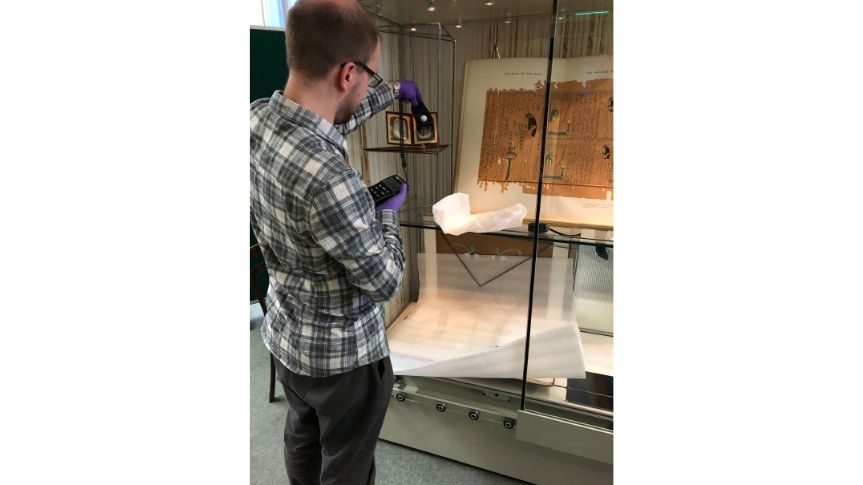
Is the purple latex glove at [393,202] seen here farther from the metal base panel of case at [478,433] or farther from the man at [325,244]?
the metal base panel of case at [478,433]

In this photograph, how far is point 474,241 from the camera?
132 cm

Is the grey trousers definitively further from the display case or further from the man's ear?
the man's ear

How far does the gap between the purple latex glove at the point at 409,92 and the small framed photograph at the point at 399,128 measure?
0.16 ft

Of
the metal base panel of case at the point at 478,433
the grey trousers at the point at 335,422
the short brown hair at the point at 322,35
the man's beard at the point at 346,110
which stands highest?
the short brown hair at the point at 322,35

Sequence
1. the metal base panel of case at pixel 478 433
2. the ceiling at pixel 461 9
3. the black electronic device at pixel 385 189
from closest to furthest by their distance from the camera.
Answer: the black electronic device at pixel 385 189 → the ceiling at pixel 461 9 → the metal base panel of case at pixel 478 433

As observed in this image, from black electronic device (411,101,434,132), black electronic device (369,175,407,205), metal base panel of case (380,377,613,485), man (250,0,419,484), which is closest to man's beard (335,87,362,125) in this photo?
man (250,0,419,484)

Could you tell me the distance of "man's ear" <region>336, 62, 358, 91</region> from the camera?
0.70 m

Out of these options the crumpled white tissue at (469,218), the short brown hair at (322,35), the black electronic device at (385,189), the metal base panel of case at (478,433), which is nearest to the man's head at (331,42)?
the short brown hair at (322,35)

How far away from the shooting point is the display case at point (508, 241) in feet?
3.48

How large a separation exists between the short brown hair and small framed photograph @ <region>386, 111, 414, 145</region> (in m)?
0.43

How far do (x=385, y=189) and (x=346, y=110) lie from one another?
0.18 m

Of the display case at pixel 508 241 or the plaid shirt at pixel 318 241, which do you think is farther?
the display case at pixel 508 241
